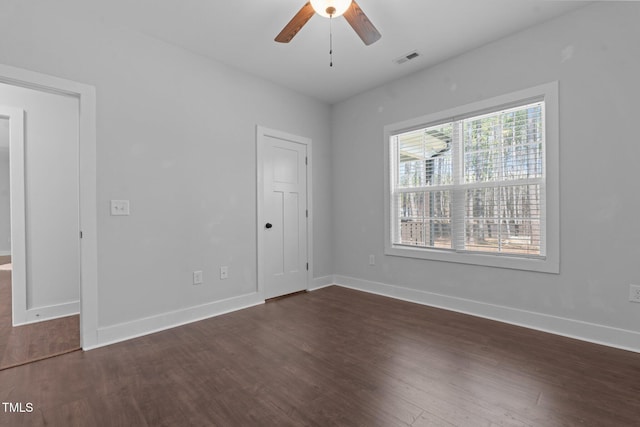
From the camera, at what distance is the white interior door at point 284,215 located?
3.80m

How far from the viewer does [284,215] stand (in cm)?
402

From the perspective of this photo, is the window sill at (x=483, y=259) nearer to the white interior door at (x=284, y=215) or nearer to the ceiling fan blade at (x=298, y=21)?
the white interior door at (x=284, y=215)

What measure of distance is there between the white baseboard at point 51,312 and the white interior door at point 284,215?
2143 mm

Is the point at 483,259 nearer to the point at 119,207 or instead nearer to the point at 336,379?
the point at 336,379

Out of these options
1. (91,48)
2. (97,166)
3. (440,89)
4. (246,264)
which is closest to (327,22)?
(440,89)

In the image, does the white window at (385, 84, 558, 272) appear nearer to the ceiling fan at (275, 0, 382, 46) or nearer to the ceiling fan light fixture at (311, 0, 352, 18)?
the ceiling fan at (275, 0, 382, 46)

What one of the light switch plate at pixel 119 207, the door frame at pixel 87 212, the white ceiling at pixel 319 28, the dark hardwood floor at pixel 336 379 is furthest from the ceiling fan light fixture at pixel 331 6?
the dark hardwood floor at pixel 336 379

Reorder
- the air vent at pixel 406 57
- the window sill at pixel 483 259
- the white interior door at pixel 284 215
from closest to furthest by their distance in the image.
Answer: the window sill at pixel 483 259
the air vent at pixel 406 57
the white interior door at pixel 284 215

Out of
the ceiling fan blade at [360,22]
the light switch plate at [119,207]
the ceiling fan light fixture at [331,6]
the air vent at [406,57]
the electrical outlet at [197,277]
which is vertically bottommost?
the electrical outlet at [197,277]

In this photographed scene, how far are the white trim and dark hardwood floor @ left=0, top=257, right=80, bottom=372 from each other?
0.24 m

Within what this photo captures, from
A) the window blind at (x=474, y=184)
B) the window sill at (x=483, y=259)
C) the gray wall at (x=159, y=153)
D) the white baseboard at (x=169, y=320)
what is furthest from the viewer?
the window blind at (x=474, y=184)

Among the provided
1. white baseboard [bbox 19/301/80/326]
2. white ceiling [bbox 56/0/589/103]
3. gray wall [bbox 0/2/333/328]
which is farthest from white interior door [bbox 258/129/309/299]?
white baseboard [bbox 19/301/80/326]

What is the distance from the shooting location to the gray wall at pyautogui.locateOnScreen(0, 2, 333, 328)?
2.42 meters

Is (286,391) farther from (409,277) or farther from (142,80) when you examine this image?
(142,80)
